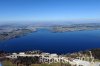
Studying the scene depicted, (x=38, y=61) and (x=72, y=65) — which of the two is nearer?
(x=72, y=65)

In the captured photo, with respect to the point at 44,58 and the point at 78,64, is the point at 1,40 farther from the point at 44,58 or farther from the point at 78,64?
the point at 78,64

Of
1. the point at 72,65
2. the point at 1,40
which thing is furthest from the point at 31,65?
the point at 1,40

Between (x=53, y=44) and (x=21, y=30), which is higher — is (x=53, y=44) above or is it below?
below

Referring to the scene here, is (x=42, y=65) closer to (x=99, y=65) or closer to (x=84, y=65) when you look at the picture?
(x=84, y=65)

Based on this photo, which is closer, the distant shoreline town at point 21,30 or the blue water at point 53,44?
the blue water at point 53,44

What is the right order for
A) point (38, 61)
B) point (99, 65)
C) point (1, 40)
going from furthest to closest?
point (1, 40), point (38, 61), point (99, 65)

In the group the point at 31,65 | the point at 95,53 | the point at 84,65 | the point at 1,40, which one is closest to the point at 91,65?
the point at 84,65

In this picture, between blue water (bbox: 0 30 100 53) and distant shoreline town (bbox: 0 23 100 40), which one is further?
distant shoreline town (bbox: 0 23 100 40)

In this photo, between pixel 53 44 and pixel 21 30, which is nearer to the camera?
pixel 53 44

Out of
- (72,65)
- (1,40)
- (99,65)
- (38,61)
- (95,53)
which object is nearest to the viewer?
(99,65)
